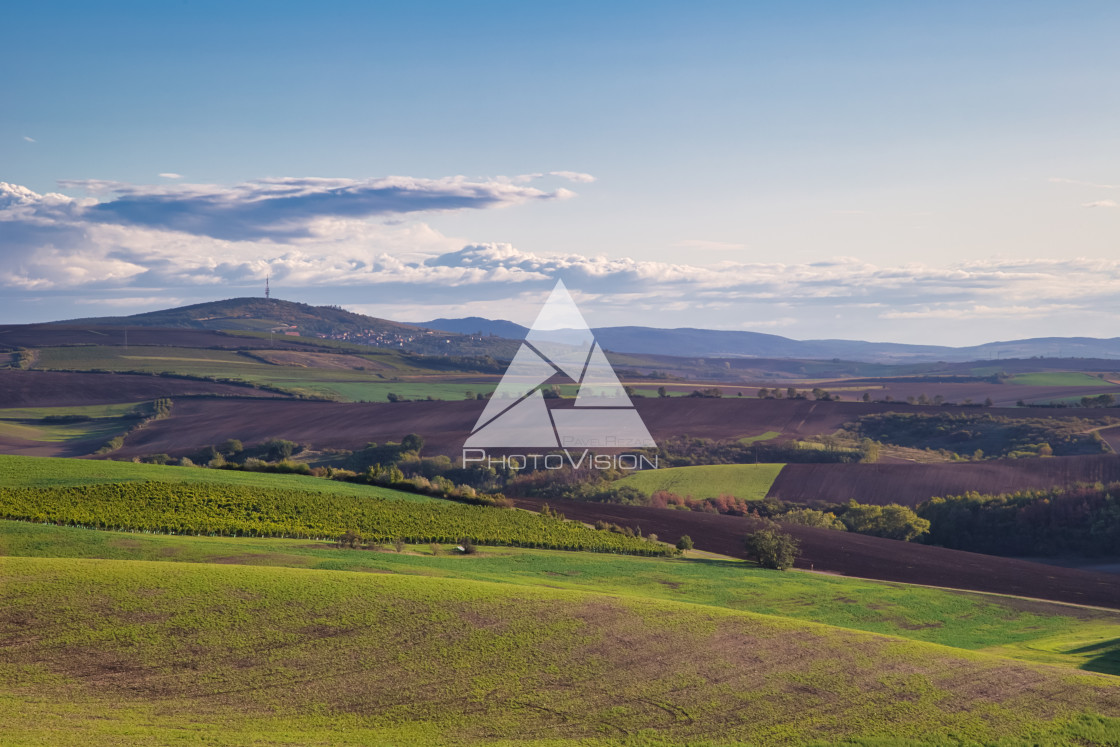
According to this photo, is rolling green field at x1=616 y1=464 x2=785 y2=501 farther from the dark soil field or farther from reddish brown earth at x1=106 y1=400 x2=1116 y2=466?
the dark soil field

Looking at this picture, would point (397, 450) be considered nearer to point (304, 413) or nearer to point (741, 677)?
point (304, 413)

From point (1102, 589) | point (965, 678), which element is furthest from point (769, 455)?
point (965, 678)

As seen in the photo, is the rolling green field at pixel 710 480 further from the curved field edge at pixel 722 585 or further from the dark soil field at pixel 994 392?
the dark soil field at pixel 994 392

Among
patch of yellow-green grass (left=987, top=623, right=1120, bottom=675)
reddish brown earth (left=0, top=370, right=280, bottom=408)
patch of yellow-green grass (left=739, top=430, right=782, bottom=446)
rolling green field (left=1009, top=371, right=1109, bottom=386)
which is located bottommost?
patch of yellow-green grass (left=987, top=623, right=1120, bottom=675)

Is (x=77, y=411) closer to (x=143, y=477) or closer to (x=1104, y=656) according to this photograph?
(x=143, y=477)

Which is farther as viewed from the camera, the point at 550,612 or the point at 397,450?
the point at 397,450

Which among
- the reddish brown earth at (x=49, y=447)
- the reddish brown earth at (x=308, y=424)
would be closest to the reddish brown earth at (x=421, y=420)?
the reddish brown earth at (x=308, y=424)

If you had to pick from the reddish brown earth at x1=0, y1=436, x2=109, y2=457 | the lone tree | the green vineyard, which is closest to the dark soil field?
the lone tree
